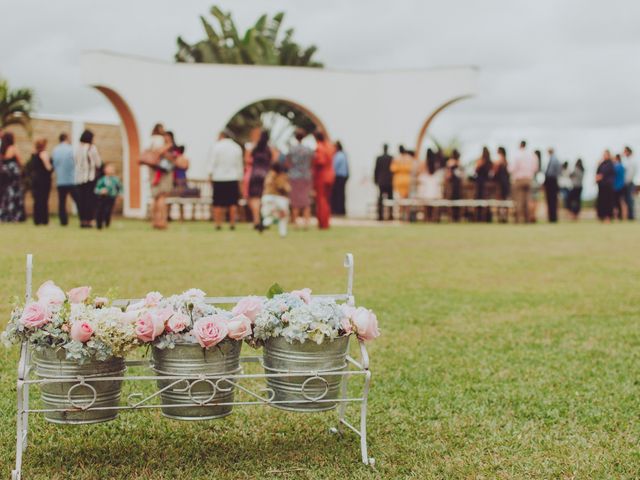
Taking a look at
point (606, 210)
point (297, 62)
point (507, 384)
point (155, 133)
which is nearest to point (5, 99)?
point (155, 133)

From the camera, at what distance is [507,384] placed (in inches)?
225

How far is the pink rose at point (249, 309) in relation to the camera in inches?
150

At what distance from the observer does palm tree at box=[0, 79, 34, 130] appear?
24.2 metres

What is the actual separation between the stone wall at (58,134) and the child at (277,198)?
32.9 feet

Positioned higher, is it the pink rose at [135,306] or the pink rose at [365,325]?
the pink rose at [135,306]

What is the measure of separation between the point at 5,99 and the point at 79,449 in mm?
21701

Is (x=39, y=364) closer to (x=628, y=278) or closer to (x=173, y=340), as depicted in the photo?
(x=173, y=340)

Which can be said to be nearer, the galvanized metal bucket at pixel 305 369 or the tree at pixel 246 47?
the galvanized metal bucket at pixel 305 369

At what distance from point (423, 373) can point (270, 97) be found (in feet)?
70.6

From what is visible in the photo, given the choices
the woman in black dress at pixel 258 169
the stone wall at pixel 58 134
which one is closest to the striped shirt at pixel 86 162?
the woman in black dress at pixel 258 169

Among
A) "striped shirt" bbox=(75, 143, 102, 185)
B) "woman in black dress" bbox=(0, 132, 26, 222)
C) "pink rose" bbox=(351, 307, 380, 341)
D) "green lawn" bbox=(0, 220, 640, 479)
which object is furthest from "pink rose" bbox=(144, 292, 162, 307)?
"woman in black dress" bbox=(0, 132, 26, 222)

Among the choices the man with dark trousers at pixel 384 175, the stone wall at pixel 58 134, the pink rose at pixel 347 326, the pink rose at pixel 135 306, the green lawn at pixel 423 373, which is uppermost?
the stone wall at pixel 58 134

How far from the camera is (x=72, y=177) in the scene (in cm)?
1802

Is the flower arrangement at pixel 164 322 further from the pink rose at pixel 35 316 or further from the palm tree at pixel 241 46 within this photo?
the palm tree at pixel 241 46
